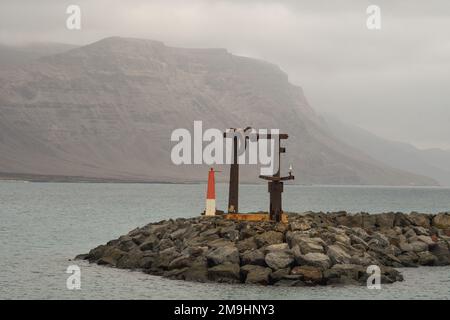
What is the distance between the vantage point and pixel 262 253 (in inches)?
1073

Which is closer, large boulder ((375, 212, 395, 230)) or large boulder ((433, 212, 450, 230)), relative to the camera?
large boulder ((375, 212, 395, 230))

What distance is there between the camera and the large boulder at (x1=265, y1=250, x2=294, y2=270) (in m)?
26.8

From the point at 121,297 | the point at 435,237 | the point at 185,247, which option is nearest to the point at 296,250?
the point at 185,247

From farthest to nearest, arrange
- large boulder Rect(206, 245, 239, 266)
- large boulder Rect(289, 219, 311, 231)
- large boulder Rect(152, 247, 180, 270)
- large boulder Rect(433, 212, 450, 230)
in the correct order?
1. large boulder Rect(433, 212, 450, 230)
2. large boulder Rect(152, 247, 180, 270)
3. large boulder Rect(289, 219, 311, 231)
4. large boulder Rect(206, 245, 239, 266)

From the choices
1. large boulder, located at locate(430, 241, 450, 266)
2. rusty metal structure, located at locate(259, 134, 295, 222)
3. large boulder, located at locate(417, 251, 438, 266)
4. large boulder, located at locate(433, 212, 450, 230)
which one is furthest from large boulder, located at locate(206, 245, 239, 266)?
large boulder, located at locate(433, 212, 450, 230)

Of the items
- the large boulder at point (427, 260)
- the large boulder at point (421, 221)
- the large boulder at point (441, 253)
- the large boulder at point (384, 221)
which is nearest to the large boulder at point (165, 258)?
the large boulder at point (427, 260)

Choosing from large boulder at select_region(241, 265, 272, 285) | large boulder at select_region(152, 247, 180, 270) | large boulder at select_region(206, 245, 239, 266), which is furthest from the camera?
large boulder at select_region(152, 247, 180, 270)

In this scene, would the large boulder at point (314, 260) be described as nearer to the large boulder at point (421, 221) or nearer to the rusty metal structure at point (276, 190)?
the rusty metal structure at point (276, 190)

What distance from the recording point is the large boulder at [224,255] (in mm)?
27453

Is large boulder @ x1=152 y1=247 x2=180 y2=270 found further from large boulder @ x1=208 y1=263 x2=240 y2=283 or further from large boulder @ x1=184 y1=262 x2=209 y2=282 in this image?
large boulder @ x1=208 y1=263 x2=240 y2=283

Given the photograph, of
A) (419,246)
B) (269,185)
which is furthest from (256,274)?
(419,246)
